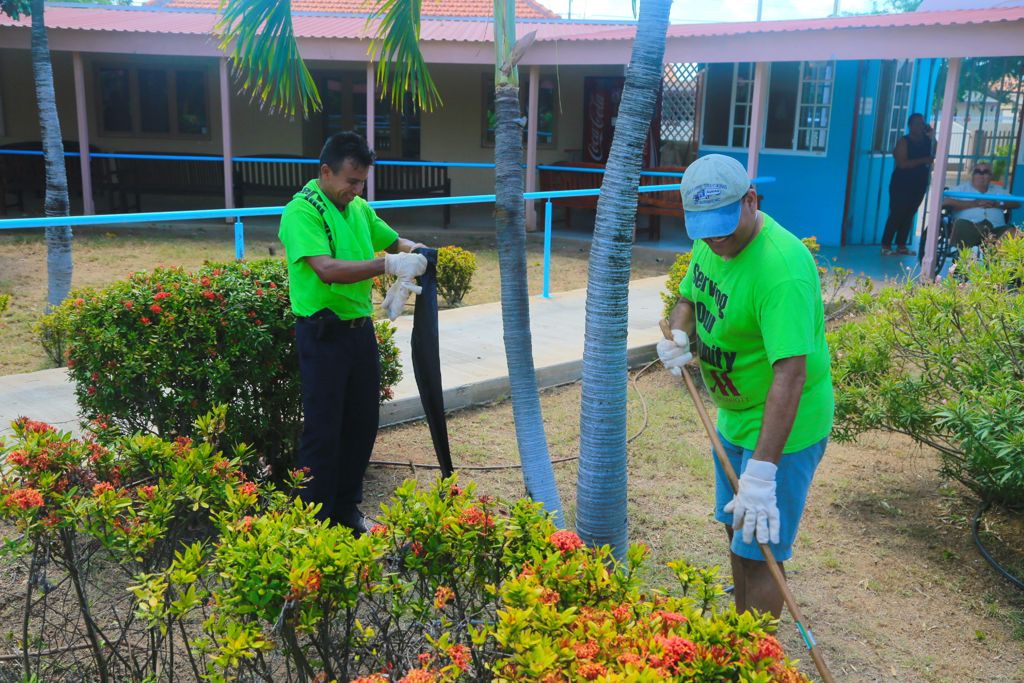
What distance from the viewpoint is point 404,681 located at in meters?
1.90

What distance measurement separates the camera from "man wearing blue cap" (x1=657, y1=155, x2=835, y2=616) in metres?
2.65

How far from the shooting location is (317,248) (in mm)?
3635

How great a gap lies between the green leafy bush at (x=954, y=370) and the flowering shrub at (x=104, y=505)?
111 inches

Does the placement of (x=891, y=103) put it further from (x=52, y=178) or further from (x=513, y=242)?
(x=513, y=242)

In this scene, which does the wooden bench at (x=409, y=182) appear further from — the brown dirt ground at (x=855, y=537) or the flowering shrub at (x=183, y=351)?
the flowering shrub at (x=183, y=351)

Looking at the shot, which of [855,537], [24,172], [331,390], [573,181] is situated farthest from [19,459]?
[24,172]

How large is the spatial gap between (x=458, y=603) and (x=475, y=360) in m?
4.44

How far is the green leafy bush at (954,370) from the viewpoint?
3.72 meters

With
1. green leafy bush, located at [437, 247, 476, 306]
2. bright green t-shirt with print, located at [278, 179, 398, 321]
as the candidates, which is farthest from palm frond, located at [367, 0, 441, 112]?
green leafy bush, located at [437, 247, 476, 306]

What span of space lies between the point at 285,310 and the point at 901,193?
9.94 meters

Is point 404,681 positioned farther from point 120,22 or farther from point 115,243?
point 120,22

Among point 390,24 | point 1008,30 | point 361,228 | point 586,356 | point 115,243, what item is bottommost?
point 115,243

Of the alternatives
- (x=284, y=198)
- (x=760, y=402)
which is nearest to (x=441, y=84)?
(x=284, y=198)

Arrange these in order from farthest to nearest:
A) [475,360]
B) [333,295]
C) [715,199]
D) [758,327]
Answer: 1. [475,360]
2. [333,295]
3. [758,327]
4. [715,199]
